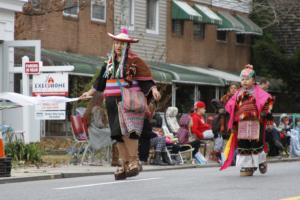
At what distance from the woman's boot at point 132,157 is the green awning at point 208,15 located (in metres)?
27.1

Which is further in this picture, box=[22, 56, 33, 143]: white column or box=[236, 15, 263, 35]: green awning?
box=[236, 15, 263, 35]: green awning

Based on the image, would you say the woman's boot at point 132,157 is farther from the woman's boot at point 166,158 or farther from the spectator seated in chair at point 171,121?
the spectator seated in chair at point 171,121

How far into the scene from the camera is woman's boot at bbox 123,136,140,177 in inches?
556

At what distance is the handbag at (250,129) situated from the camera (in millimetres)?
15555

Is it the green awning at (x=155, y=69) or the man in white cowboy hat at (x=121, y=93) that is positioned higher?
the green awning at (x=155, y=69)

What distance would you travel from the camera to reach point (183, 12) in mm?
40125

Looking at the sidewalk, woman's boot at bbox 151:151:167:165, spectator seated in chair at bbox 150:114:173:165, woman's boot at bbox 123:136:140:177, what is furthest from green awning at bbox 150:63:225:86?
woman's boot at bbox 123:136:140:177

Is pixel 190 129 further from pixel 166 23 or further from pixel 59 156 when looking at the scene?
pixel 166 23

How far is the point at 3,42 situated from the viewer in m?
23.9

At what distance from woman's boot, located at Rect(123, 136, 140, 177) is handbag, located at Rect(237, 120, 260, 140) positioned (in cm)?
218

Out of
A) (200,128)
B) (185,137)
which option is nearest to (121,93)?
(185,137)

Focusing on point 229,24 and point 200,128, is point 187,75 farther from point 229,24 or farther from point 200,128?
point 200,128

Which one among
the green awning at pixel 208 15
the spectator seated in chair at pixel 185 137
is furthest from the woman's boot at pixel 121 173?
the green awning at pixel 208 15

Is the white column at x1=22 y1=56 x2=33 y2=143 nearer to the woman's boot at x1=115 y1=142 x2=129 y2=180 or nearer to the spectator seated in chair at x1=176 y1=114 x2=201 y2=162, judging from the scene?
the spectator seated in chair at x1=176 y1=114 x2=201 y2=162
